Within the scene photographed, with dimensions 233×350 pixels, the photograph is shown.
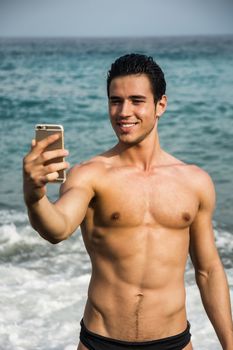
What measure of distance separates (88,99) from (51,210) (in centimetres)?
2578

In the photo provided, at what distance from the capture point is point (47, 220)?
105 inches

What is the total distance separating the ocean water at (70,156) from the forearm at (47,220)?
3801mm

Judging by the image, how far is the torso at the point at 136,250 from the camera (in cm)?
332

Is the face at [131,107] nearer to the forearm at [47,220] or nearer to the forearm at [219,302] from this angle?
Result: the forearm at [47,220]

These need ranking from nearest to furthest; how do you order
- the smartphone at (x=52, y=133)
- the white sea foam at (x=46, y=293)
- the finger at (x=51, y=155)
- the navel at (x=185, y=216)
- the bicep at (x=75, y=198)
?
the finger at (x=51, y=155), the smartphone at (x=52, y=133), the bicep at (x=75, y=198), the navel at (x=185, y=216), the white sea foam at (x=46, y=293)

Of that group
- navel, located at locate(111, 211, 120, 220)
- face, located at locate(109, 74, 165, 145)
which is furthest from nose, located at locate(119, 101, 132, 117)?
navel, located at locate(111, 211, 120, 220)

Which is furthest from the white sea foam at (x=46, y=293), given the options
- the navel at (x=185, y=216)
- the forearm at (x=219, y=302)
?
the navel at (x=185, y=216)

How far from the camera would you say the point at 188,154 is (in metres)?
18.0

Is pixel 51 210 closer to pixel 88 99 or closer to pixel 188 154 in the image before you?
pixel 188 154

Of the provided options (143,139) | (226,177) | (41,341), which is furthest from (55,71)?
(143,139)

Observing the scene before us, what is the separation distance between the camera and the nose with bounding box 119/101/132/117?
320cm

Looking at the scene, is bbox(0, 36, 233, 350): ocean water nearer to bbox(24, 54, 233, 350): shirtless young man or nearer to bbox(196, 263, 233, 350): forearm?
bbox(196, 263, 233, 350): forearm

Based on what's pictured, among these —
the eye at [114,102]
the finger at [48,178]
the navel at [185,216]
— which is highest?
the eye at [114,102]

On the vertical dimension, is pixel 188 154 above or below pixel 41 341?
below
